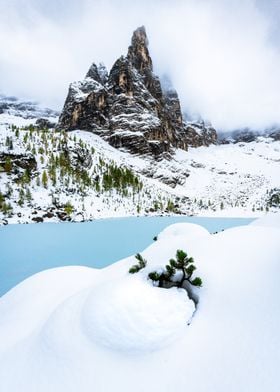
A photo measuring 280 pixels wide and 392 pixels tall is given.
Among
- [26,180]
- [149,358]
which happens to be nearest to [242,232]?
[149,358]

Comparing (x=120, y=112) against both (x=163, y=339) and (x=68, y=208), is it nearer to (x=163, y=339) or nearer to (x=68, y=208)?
(x=68, y=208)

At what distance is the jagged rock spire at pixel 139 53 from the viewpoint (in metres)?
174

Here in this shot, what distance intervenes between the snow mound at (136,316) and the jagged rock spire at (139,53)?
A: 190 meters

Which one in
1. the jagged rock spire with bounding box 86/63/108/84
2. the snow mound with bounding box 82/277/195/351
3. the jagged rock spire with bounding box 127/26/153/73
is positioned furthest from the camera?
the jagged rock spire with bounding box 127/26/153/73

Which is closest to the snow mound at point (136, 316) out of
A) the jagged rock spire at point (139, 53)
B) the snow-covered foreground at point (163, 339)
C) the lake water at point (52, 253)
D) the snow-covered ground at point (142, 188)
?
the snow-covered foreground at point (163, 339)

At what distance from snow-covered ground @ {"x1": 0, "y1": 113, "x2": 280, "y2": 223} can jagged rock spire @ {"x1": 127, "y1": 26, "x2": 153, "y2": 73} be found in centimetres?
6901

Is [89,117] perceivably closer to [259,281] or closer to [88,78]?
[88,78]

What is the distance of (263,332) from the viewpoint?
3.11 meters

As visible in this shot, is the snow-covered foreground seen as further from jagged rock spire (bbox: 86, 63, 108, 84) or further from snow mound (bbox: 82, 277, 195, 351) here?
jagged rock spire (bbox: 86, 63, 108, 84)

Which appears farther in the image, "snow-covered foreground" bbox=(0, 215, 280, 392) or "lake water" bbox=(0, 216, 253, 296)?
"lake water" bbox=(0, 216, 253, 296)

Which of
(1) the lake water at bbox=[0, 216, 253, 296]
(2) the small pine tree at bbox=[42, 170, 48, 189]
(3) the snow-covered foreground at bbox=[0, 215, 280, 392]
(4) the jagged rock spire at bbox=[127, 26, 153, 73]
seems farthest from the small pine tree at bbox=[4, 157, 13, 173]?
(4) the jagged rock spire at bbox=[127, 26, 153, 73]

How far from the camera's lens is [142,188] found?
82.8 meters

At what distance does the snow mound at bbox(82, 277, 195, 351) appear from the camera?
3434 mm

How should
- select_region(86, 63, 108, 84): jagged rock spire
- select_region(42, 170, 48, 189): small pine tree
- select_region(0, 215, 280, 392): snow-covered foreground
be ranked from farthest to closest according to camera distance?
select_region(86, 63, 108, 84): jagged rock spire, select_region(42, 170, 48, 189): small pine tree, select_region(0, 215, 280, 392): snow-covered foreground
